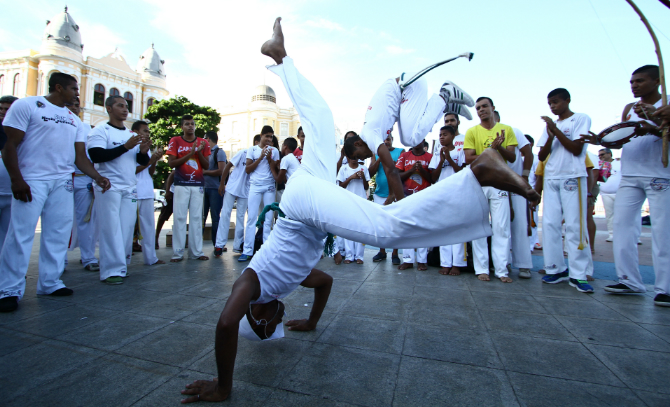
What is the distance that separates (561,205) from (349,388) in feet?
13.5

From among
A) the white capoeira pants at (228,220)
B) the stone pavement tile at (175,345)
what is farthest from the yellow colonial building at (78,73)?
the stone pavement tile at (175,345)

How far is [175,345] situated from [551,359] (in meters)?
2.52

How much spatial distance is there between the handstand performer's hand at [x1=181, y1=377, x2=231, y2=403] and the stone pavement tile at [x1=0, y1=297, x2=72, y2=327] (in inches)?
79.3

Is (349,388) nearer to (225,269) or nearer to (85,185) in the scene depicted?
(225,269)

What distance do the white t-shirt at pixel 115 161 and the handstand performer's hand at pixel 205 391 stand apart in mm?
3450

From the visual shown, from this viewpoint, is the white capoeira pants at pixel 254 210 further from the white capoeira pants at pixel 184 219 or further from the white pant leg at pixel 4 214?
the white pant leg at pixel 4 214

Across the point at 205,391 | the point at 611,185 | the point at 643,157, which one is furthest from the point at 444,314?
the point at 611,185

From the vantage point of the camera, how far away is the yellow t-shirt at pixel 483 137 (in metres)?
4.71

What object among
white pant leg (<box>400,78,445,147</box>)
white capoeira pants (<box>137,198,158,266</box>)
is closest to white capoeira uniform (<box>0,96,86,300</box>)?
white capoeira pants (<box>137,198,158,266</box>)

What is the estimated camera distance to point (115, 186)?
432cm

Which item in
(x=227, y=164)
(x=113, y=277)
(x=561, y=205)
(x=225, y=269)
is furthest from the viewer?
(x=227, y=164)

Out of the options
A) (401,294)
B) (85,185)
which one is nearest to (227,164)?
(85,185)

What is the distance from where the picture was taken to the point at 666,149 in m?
3.47

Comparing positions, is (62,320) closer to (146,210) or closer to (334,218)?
(334,218)
